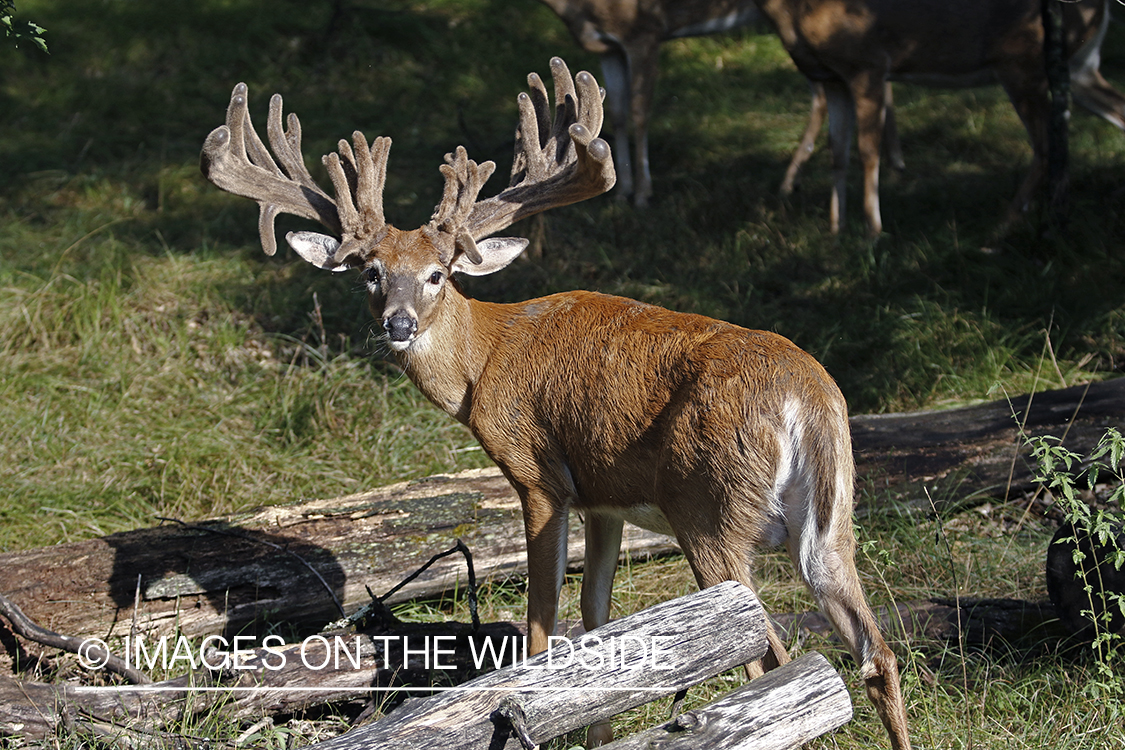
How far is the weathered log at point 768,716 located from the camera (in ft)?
8.46

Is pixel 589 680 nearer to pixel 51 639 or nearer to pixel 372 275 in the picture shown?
pixel 372 275

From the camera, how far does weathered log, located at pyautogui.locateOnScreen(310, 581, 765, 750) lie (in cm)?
257

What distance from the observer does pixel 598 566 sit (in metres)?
3.77

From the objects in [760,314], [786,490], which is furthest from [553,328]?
[760,314]

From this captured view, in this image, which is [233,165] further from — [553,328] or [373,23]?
[373,23]

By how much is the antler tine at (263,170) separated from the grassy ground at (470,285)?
1.69m

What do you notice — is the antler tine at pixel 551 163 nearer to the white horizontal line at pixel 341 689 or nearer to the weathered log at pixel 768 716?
the white horizontal line at pixel 341 689

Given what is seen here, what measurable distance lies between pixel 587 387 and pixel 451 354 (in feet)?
2.05

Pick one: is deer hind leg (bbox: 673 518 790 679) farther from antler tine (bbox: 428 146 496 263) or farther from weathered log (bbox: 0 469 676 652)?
weathered log (bbox: 0 469 676 652)

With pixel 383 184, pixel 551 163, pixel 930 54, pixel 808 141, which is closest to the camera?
pixel 383 184

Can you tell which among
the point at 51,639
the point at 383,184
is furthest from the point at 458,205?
the point at 51,639

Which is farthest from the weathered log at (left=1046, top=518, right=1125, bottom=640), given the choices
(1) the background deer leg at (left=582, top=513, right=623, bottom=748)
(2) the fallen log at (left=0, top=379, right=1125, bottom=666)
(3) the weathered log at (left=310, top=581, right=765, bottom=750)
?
(1) the background deer leg at (left=582, top=513, right=623, bottom=748)

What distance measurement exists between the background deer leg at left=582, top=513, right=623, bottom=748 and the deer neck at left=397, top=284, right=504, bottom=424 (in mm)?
638

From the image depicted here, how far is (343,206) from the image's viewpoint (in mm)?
3807
